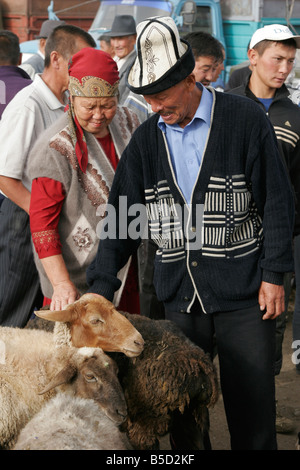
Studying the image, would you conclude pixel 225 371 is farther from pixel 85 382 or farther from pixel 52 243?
pixel 52 243

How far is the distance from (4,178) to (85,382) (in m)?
1.60

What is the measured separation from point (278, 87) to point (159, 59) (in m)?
1.98

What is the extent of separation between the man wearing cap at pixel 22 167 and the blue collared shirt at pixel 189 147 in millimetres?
1222

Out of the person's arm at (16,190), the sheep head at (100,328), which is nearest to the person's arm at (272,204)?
the sheep head at (100,328)

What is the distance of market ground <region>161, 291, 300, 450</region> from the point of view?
14.3 feet

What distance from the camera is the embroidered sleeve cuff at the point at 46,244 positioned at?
126 inches

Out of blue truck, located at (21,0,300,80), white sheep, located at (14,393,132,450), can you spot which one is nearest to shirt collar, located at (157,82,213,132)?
white sheep, located at (14,393,132,450)

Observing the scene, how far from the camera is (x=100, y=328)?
8.80 feet

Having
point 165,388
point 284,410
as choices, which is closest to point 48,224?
point 165,388

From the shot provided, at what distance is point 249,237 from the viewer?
2.84 m

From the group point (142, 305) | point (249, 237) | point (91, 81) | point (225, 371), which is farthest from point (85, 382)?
point (142, 305)

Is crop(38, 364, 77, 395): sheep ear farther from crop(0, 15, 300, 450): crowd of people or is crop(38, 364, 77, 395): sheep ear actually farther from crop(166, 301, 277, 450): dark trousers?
crop(166, 301, 277, 450): dark trousers

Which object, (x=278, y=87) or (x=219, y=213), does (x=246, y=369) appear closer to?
(x=219, y=213)
